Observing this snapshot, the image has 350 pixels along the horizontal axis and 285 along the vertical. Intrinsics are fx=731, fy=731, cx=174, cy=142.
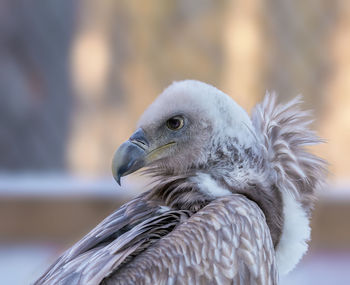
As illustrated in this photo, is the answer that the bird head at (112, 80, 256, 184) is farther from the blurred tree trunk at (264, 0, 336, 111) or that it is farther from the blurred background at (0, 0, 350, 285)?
the blurred tree trunk at (264, 0, 336, 111)

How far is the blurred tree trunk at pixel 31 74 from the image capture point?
380cm

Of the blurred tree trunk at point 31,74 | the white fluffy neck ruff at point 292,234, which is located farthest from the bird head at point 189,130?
the blurred tree trunk at point 31,74

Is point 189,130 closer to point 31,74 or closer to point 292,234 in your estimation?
point 292,234

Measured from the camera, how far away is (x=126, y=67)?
3.85m

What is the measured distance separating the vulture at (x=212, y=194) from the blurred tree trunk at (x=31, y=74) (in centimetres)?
232

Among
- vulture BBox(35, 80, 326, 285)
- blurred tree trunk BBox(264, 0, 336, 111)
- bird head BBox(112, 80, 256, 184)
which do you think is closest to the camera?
vulture BBox(35, 80, 326, 285)

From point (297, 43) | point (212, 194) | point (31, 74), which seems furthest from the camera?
point (297, 43)

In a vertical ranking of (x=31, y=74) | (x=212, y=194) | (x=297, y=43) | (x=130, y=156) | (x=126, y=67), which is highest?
(x=31, y=74)

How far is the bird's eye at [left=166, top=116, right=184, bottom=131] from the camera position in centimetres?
151

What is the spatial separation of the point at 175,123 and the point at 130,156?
119mm

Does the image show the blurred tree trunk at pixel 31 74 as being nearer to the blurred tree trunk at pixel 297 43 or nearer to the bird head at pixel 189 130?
the blurred tree trunk at pixel 297 43

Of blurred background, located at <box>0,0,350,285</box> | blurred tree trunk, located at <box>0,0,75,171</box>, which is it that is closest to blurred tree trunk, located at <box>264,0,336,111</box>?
blurred background, located at <box>0,0,350,285</box>

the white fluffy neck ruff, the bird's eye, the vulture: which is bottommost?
the white fluffy neck ruff

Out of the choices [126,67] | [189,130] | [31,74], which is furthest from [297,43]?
[189,130]
